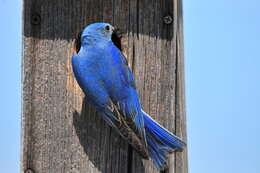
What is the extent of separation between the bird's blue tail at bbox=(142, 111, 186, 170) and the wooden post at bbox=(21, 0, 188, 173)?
0.46 ft

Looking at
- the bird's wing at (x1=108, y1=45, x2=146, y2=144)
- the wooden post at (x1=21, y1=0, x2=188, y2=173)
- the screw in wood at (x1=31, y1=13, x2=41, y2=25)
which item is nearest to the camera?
the bird's wing at (x1=108, y1=45, x2=146, y2=144)

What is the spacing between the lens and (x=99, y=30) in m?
→ 3.97

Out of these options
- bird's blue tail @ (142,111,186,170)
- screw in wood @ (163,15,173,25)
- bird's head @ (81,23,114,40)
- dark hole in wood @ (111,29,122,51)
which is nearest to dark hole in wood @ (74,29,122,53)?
dark hole in wood @ (111,29,122,51)

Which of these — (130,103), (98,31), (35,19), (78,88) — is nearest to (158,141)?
(130,103)

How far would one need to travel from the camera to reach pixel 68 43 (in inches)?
165

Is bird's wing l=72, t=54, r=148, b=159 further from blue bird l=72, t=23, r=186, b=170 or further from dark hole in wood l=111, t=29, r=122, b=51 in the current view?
dark hole in wood l=111, t=29, r=122, b=51

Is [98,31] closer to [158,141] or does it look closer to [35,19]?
[35,19]

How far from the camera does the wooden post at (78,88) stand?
4.07 meters

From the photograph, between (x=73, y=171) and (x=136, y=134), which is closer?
(x=136, y=134)

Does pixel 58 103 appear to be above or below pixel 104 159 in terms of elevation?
above

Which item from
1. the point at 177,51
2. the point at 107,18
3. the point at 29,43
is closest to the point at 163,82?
the point at 177,51

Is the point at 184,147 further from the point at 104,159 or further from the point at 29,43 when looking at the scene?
the point at 29,43

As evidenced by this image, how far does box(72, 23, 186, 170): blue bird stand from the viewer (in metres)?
3.82

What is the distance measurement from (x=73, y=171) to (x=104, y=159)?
184 millimetres
